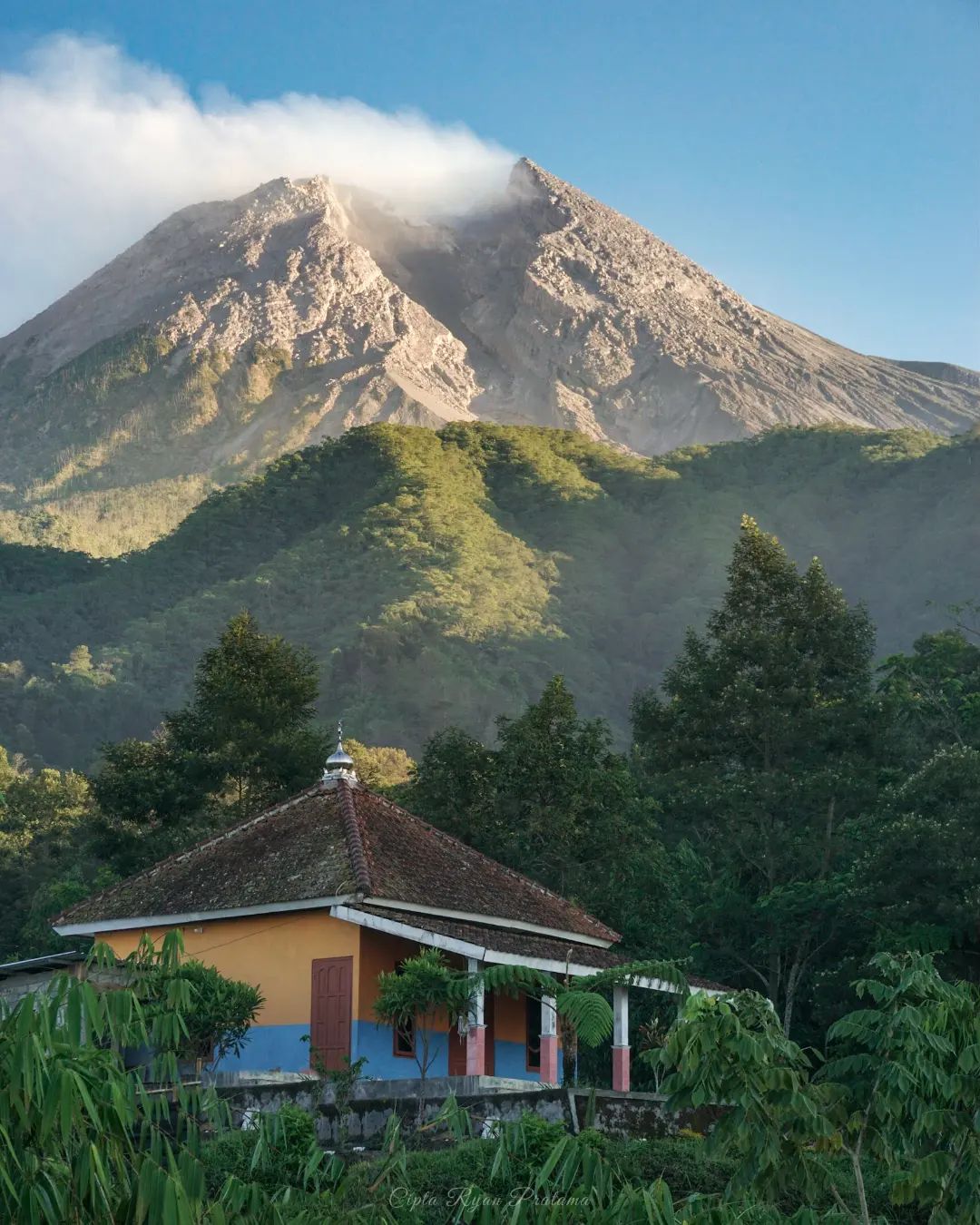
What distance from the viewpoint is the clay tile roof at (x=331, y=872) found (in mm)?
21250

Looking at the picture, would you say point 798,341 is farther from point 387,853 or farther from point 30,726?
point 387,853

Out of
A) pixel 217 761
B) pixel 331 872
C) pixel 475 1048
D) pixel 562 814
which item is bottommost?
pixel 475 1048

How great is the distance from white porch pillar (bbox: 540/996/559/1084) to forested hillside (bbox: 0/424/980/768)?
59.3 meters

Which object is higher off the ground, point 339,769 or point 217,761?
point 217,761

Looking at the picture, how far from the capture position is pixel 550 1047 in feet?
69.3

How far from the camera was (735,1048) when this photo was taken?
9.79 m

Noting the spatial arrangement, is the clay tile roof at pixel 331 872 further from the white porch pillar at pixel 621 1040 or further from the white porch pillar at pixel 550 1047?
the white porch pillar at pixel 550 1047

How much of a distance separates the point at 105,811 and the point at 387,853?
1858cm

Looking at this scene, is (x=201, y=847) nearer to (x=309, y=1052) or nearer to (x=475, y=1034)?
(x=309, y=1052)

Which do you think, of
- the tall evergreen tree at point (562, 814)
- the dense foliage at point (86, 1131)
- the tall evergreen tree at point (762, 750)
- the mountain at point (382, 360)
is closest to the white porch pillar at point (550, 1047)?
the tall evergreen tree at point (562, 814)

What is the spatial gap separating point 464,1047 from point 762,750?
20.0m

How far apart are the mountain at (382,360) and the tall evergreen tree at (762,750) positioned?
11479 cm

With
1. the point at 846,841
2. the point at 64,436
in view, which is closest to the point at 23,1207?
the point at 846,841

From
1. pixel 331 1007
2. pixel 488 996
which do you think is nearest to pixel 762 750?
pixel 488 996
